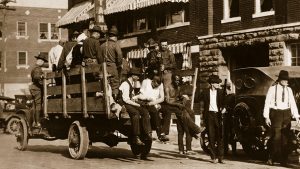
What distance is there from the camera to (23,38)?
5516 cm

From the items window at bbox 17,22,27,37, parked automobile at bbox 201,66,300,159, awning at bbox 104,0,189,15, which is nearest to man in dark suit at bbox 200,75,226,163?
parked automobile at bbox 201,66,300,159

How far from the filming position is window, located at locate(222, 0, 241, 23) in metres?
23.0

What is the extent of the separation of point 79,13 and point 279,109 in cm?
2169

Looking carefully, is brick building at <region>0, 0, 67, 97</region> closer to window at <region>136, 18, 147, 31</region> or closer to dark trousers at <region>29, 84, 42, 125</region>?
window at <region>136, 18, 147, 31</region>

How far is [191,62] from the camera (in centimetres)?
2481

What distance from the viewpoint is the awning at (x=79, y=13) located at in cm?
3172

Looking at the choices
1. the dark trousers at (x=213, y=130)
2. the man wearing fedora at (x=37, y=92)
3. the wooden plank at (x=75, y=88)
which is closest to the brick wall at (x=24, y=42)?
the man wearing fedora at (x=37, y=92)

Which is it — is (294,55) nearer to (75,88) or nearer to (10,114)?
(75,88)

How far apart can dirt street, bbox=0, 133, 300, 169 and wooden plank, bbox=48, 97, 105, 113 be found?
117cm

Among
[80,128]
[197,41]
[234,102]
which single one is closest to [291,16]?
[197,41]

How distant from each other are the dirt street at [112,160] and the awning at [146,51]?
888 cm

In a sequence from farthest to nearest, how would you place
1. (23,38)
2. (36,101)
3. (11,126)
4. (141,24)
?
(23,38) → (141,24) → (11,126) → (36,101)

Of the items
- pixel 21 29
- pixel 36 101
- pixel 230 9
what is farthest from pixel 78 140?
pixel 21 29

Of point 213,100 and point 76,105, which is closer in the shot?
point 213,100
